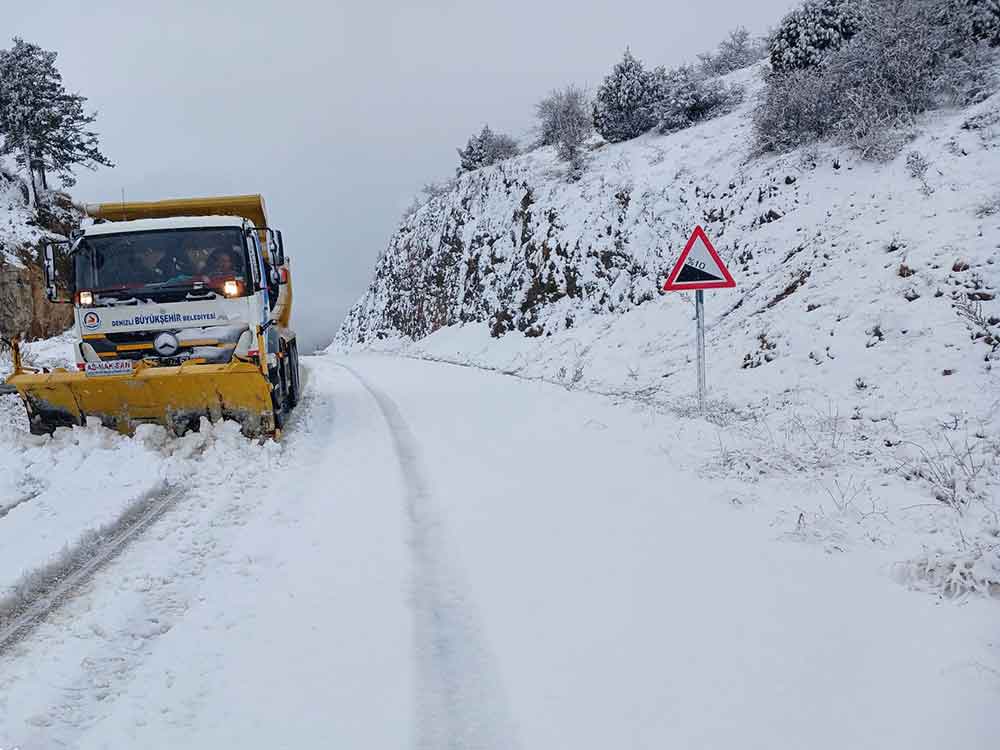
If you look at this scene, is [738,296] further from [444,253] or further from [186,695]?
[444,253]

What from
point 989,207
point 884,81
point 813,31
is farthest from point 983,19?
point 989,207

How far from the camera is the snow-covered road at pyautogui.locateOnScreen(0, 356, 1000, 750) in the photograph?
230cm

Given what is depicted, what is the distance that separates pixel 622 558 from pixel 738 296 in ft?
32.9

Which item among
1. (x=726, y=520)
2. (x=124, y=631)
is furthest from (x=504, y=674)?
(x=726, y=520)

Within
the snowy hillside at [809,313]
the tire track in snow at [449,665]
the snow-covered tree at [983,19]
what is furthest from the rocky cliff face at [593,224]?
the tire track in snow at [449,665]

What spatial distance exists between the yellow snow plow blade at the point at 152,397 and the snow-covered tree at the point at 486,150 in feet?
93.2

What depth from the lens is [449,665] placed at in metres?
2.76

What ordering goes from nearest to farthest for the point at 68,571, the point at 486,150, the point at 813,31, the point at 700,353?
1. the point at 68,571
2. the point at 700,353
3. the point at 813,31
4. the point at 486,150

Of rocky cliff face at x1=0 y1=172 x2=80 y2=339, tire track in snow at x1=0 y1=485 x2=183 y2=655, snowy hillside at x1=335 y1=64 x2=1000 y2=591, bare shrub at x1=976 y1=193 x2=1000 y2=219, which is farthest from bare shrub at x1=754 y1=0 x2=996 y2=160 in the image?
rocky cliff face at x1=0 y1=172 x2=80 y2=339

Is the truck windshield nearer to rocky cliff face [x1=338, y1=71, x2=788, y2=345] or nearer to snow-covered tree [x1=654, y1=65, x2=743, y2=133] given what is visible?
rocky cliff face [x1=338, y1=71, x2=788, y2=345]

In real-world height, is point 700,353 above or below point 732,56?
below

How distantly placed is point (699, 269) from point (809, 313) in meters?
2.90

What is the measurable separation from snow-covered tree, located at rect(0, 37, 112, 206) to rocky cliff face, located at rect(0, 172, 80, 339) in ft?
3.75

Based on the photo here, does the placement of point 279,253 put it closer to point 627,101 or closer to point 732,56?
point 627,101
